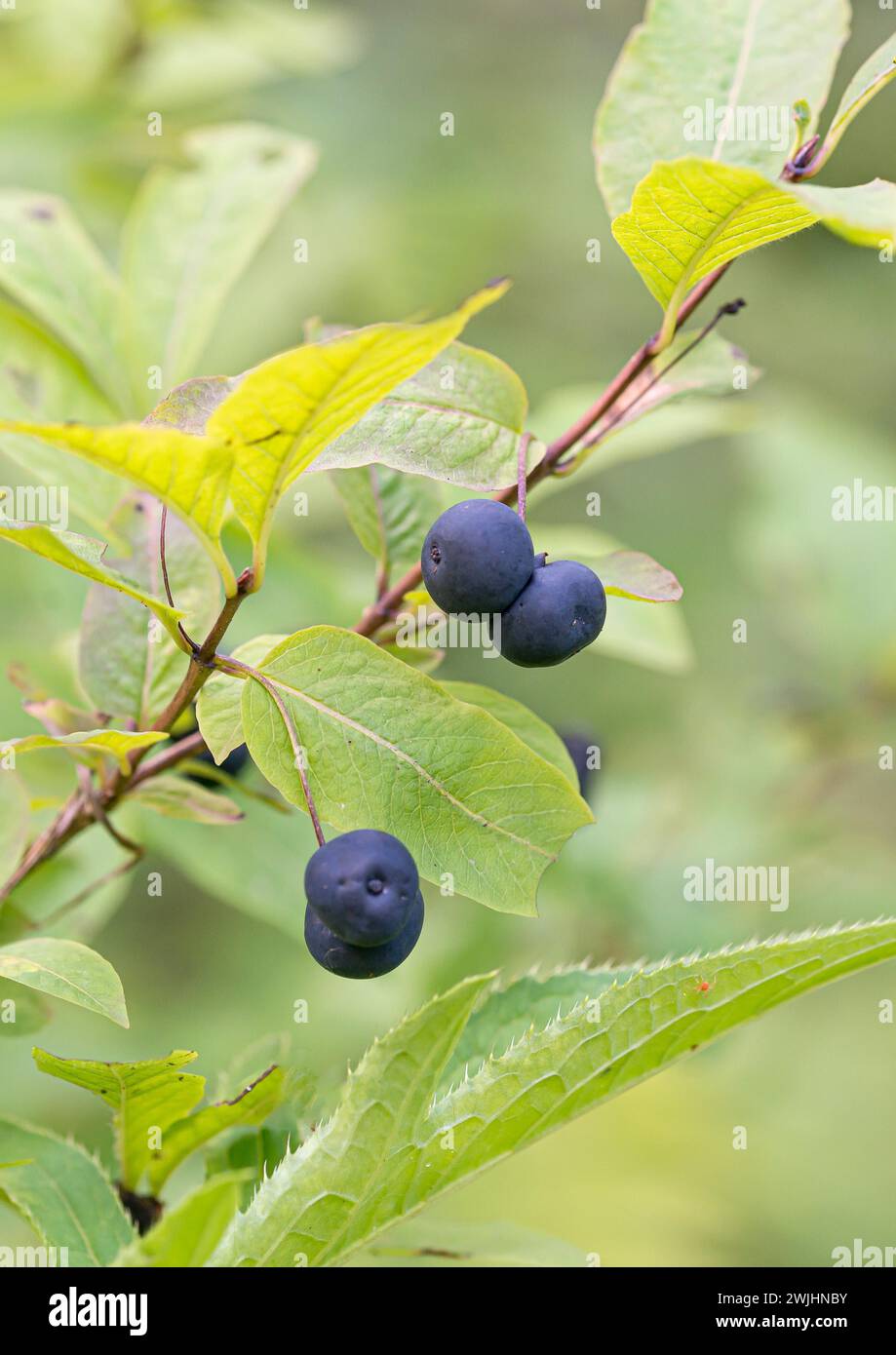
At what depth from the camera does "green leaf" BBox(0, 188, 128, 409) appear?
61.6 inches

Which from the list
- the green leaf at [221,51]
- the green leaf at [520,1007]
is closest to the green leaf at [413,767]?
the green leaf at [520,1007]

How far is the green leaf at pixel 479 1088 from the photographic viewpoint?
98 cm

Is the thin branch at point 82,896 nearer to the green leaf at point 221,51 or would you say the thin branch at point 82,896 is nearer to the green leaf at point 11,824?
the green leaf at point 11,824

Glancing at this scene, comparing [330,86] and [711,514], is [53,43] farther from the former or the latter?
[711,514]

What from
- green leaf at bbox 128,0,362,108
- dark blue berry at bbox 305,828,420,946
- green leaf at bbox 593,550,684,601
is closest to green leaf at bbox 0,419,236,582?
dark blue berry at bbox 305,828,420,946

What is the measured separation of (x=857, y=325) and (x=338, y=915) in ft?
14.1

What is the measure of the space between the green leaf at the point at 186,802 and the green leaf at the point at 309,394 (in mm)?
338

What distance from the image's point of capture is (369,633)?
4.01ft

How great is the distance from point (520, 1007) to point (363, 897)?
430 mm

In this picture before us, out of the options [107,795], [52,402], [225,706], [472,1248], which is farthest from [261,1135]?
[52,402]

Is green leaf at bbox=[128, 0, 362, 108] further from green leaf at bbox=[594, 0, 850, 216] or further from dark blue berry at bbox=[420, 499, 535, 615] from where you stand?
dark blue berry at bbox=[420, 499, 535, 615]

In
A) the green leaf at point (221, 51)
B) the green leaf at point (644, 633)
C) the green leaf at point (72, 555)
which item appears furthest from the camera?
the green leaf at point (221, 51)

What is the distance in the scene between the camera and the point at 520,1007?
129 cm

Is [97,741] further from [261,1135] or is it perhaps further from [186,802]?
[261,1135]
